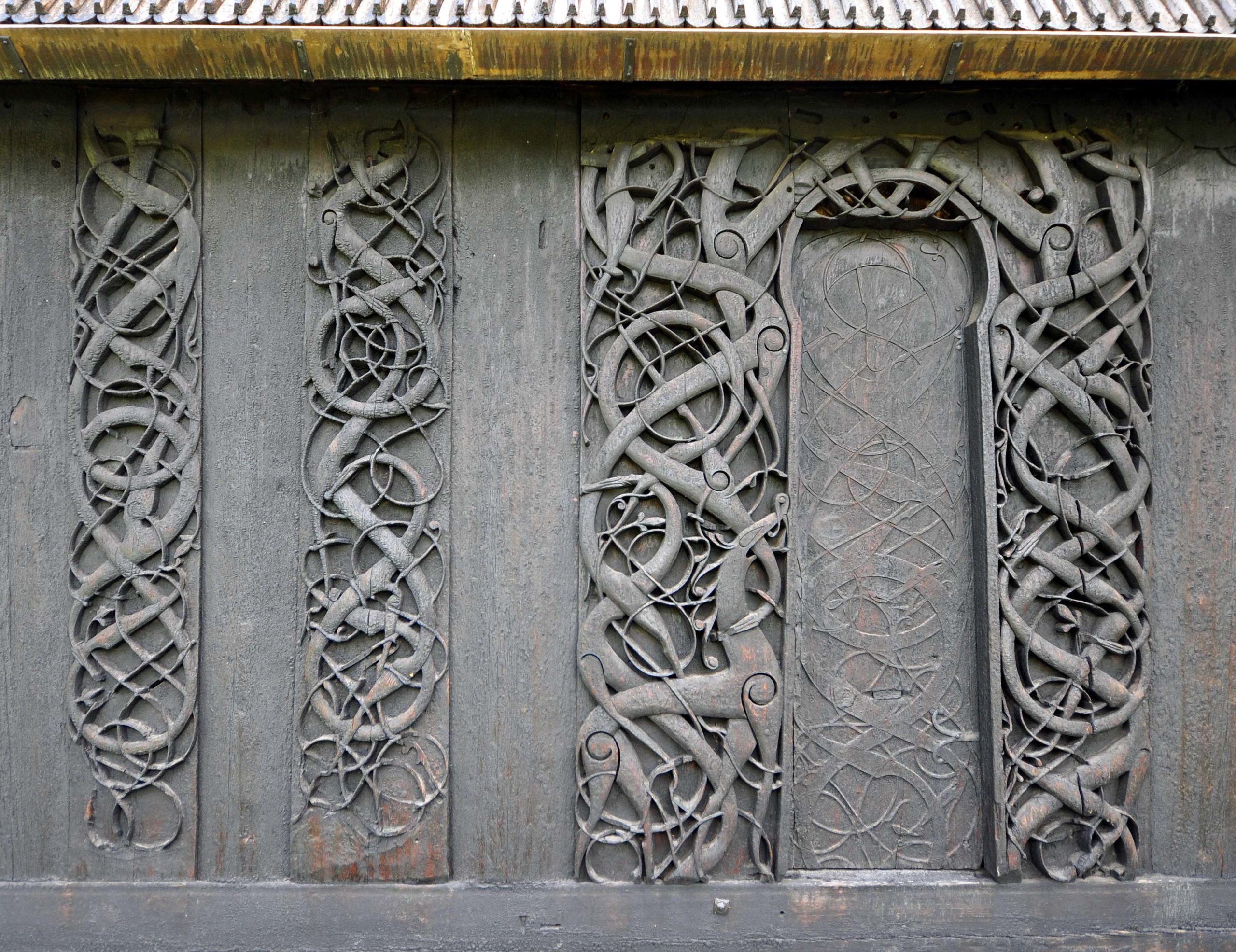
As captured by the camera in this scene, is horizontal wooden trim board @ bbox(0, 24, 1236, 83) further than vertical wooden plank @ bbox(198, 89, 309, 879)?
No

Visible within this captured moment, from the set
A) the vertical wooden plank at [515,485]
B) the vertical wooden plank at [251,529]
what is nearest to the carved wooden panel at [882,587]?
the vertical wooden plank at [515,485]

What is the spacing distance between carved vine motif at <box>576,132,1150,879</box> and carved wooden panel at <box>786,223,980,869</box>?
24 mm

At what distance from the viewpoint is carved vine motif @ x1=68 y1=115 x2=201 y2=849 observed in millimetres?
2205

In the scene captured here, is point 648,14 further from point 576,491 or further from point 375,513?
point 375,513

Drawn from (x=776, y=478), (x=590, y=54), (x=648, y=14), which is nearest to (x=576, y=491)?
(x=776, y=478)

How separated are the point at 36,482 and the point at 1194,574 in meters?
3.38

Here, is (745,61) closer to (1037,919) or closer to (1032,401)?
(1032,401)

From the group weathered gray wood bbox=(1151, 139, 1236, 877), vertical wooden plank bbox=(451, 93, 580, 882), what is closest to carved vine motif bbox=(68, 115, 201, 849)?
vertical wooden plank bbox=(451, 93, 580, 882)

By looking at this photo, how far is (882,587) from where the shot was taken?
2293 mm

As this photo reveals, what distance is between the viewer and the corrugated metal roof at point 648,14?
1979 millimetres

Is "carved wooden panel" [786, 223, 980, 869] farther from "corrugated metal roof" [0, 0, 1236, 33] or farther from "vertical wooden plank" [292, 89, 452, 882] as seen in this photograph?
"vertical wooden plank" [292, 89, 452, 882]

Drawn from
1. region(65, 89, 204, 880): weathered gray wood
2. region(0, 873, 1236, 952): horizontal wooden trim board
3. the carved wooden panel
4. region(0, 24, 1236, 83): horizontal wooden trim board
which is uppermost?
region(0, 24, 1236, 83): horizontal wooden trim board

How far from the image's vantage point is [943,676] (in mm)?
2279

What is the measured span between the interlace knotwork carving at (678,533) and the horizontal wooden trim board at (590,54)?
0.95ft
